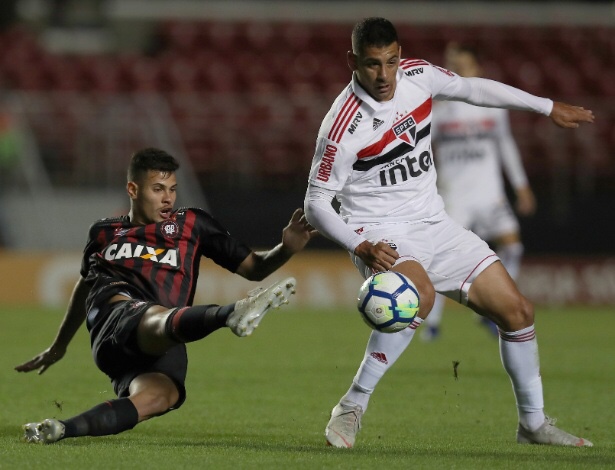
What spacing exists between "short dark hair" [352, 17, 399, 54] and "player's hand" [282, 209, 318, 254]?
83 cm

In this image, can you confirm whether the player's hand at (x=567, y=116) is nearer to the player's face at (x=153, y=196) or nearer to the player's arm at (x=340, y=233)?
the player's arm at (x=340, y=233)

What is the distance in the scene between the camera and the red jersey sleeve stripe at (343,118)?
5.37 meters

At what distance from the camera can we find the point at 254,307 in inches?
182

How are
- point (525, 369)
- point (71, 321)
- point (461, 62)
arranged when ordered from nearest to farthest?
point (525, 369)
point (71, 321)
point (461, 62)

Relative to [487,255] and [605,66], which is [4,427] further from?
[605,66]

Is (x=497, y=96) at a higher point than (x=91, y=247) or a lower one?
higher

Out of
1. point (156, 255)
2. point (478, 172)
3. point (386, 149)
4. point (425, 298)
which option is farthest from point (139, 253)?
point (478, 172)

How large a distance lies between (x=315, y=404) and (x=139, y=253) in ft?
5.61

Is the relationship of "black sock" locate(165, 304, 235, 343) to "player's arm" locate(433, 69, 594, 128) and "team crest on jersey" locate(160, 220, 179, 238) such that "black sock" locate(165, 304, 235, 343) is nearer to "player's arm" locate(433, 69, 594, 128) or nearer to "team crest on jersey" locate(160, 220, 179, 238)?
"team crest on jersey" locate(160, 220, 179, 238)

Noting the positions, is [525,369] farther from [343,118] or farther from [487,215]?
[487,215]

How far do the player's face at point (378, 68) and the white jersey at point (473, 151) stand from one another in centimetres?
507

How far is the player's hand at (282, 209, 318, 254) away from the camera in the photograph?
5602 millimetres

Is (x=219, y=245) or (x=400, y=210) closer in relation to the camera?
(x=400, y=210)

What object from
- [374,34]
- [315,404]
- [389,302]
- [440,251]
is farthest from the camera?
[315,404]
